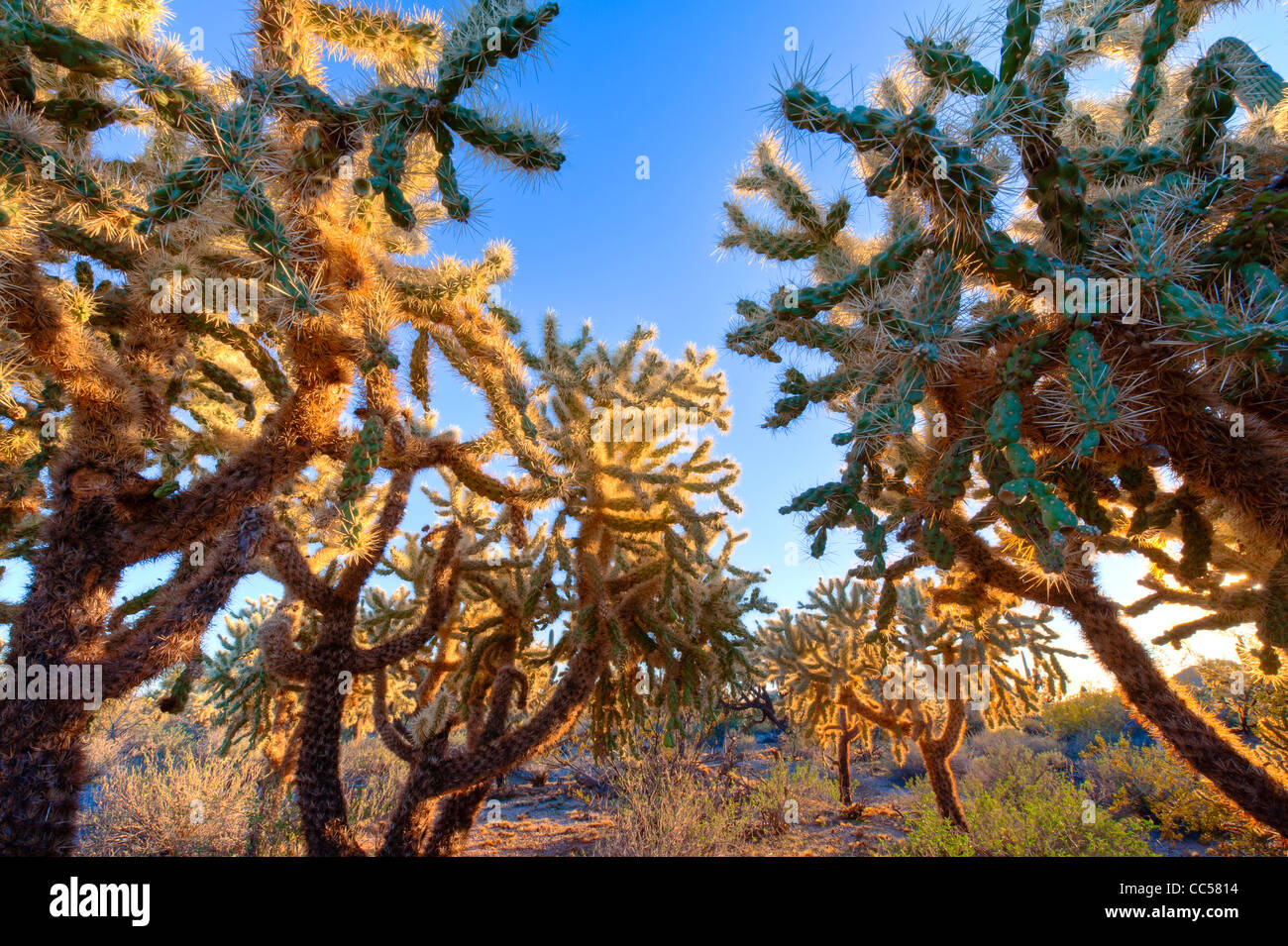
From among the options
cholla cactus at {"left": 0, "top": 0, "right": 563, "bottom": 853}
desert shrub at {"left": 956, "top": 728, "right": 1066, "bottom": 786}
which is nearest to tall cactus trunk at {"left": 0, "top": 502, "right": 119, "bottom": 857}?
cholla cactus at {"left": 0, "top": 0, "right": 563, "bottom": 853}

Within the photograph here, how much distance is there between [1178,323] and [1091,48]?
2.01 metres

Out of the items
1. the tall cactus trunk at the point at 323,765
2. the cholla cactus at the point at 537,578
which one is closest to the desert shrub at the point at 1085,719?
the cholla cactus at the point at 537,578

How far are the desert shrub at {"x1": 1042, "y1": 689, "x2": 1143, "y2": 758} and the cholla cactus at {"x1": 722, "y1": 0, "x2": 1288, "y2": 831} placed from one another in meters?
Answer: 16.2

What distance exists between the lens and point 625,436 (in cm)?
612

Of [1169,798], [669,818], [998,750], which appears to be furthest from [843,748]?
[669,818]

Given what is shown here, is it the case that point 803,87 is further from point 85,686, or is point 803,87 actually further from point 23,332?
point 85,686

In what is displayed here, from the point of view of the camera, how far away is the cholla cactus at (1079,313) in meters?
2.86

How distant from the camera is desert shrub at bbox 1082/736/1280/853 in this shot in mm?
7107

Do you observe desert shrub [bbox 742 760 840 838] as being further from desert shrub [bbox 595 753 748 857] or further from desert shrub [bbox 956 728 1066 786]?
desert shrub [bbox 956 728 1066 786]

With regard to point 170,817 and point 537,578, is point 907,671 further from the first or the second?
point 170,817

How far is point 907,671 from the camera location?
30.9 ft

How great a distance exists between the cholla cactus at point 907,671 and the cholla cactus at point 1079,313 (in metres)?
4.48

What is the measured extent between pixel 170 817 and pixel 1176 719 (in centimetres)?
1303
